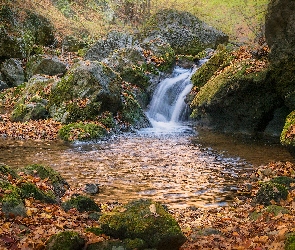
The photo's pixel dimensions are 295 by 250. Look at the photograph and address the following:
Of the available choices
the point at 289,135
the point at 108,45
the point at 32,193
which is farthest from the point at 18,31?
the point at 32,193

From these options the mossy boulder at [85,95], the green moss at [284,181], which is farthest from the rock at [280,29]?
the mossy boulder at [85,95]

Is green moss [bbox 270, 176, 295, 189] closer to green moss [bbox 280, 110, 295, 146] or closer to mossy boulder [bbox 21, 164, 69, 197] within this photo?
green moss [bbox 280, 110, 295, 146]

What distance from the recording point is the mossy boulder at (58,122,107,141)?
13055 millimetres

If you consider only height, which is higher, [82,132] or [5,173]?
[5,173]

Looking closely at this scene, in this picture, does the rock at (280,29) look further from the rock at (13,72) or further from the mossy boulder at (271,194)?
the rock at (13,72)

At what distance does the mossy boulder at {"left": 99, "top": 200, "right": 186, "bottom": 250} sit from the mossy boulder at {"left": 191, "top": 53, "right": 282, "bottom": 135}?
33.8 ft

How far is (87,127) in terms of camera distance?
1361cm

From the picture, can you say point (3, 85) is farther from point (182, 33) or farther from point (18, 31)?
point (182, 33)

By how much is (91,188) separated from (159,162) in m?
2.90

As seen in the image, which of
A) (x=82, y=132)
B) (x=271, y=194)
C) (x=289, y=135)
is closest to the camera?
(x=271, y=194)

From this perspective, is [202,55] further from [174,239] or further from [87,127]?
[174,239]

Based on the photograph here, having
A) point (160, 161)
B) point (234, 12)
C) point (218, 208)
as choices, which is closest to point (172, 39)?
point (234, 12)

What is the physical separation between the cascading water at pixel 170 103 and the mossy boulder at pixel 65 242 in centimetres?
1282

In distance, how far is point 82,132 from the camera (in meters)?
13.3
